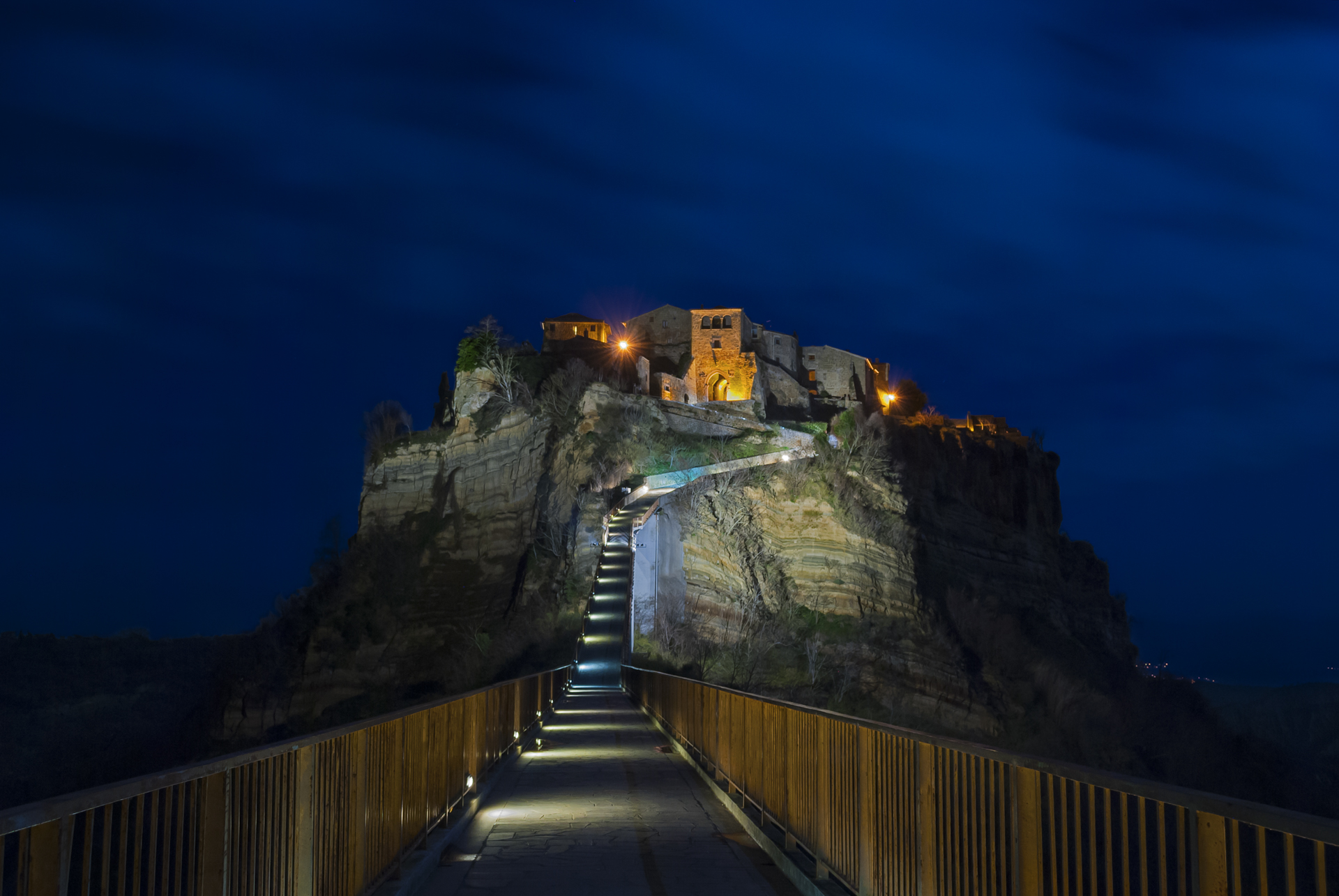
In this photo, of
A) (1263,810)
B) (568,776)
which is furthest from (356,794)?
(568,776)

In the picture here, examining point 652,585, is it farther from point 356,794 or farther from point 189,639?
point 189,639

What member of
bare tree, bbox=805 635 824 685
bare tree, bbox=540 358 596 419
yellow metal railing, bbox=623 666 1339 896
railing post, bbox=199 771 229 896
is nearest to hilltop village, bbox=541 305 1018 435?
bare tree, bbox=540 358 596 419

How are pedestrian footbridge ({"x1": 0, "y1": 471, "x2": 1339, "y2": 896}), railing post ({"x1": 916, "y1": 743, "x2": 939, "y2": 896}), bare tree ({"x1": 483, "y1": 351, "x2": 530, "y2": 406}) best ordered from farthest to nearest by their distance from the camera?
bare tree ({"x1": 483, "y1": 351, "x2": 530, "y2": 406}) < railing post ({"x1": 916, "y1": 743, "x2": 939, "y2": 896}) < pedestrian footbridge ({"x1": 0, "y1": 471, "x2": 1339, "y2": 896})

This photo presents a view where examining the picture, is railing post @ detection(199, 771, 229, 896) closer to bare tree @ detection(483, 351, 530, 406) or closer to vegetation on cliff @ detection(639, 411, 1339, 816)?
vegetation on cliff @ detection(639, 411, 1339, 816)

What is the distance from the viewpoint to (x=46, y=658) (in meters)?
116

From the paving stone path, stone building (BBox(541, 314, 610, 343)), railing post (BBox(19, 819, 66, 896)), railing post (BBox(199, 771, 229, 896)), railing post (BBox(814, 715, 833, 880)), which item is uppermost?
stone building (BBox(541, 314, 610, 343))

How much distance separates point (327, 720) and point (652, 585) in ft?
62.4

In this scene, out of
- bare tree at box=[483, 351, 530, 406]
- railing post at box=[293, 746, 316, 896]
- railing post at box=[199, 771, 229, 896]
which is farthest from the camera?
bare tree at box=[483, 351, 530, 406]

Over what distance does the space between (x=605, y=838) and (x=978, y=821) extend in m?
5.58

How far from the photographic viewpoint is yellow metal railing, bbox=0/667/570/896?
3.42 metres

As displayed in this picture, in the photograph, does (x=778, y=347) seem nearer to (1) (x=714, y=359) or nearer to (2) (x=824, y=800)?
→ (1) (x=714, y=359)

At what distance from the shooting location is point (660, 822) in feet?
36.7

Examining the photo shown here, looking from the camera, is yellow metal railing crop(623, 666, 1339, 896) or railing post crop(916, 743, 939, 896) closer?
yellow metal railing crop(623, 666, 1339, 896)

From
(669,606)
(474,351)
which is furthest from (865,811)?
(474,351)
